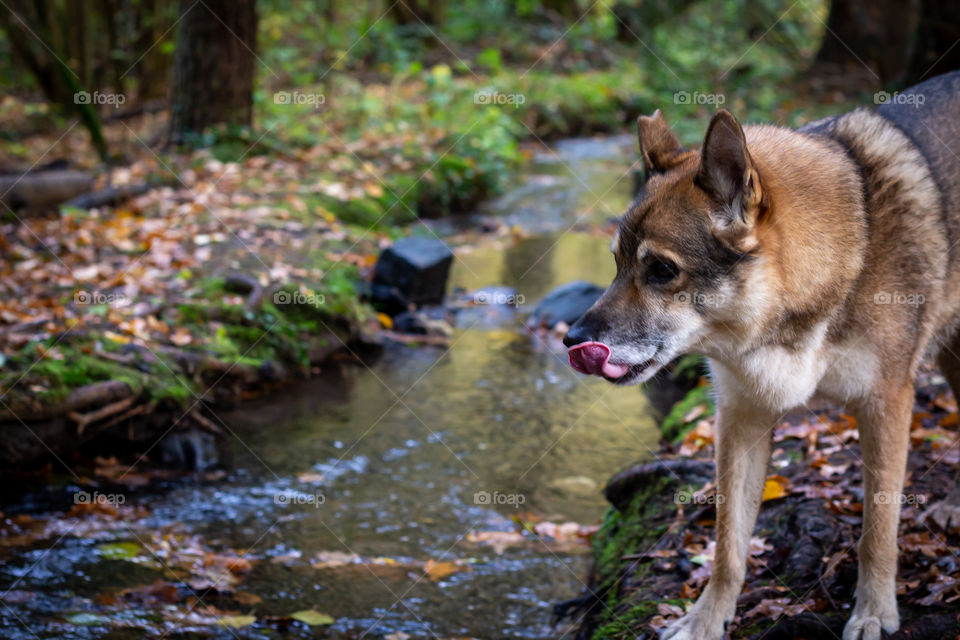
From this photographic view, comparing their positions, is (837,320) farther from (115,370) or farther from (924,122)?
(115,370)

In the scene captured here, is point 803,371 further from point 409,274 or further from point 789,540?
point 409,274

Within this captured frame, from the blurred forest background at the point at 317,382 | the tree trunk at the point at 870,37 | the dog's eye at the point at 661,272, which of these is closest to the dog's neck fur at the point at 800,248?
the dog's eye at the point at 661,272

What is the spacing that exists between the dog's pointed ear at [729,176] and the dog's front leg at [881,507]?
0.95m

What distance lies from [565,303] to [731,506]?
5.03 metres

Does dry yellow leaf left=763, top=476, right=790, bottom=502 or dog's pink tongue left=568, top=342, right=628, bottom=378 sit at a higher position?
dog's pink tongue left=568, top=342, right=628, bottom=378

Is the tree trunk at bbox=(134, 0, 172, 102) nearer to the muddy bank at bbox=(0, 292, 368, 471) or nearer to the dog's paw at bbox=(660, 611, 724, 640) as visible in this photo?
the muddy bank at bbox=(0, 292, 368, 471)

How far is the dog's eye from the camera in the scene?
3.37 meters

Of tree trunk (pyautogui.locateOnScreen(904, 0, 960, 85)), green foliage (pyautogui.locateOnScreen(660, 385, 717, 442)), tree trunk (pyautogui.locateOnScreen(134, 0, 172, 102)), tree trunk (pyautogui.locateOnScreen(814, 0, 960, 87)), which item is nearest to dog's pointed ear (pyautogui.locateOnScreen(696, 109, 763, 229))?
green foliage (pyautogui.locateOnScreen(660, 385, 717, 442))

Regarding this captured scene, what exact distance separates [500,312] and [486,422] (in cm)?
253

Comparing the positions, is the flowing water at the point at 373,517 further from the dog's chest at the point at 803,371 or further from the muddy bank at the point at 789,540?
the dog's chest at the point at 803,371

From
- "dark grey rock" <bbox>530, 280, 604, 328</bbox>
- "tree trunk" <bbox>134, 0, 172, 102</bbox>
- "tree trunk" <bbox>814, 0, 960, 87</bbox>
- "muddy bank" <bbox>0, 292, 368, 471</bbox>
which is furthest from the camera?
"tree trunk" <bbox>814, 0, 960, 87</bbox>

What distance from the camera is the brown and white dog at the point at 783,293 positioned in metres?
3.35

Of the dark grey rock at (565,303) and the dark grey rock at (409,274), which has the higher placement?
the dark grey rock at (409,274)

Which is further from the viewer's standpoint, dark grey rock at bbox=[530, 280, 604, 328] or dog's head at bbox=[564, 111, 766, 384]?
dark grey rock at bbox=[530, 280, 604, 328]
